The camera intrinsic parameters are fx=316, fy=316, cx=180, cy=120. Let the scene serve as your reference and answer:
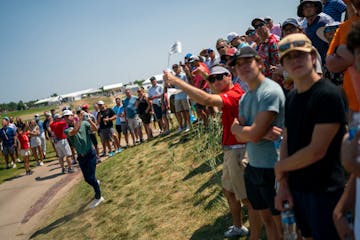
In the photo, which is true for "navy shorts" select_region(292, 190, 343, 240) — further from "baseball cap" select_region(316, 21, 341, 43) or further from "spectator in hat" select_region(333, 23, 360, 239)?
"baseball cap" select_region(316, 21, 341, 43)

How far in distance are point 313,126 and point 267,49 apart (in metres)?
3.34

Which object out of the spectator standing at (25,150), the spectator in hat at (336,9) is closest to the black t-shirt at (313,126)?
the spectator in hat at (336,9)

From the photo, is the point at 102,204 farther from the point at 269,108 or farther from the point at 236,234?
the point at 269,108

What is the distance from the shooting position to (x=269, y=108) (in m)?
2.51

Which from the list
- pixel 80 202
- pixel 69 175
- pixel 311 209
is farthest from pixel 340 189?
pixel 69 175

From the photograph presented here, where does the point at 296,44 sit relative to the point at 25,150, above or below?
above

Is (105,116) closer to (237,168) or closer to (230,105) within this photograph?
(237,168)

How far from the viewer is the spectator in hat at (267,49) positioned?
5008 mm

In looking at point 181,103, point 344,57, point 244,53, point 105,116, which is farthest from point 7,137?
point 344,57

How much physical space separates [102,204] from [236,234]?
4269mm

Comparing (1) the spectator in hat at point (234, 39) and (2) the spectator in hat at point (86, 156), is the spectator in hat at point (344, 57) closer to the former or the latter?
(1) the spectator in hat at point (234, 39)

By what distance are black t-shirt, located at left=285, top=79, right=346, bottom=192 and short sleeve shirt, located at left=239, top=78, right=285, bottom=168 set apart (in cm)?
27

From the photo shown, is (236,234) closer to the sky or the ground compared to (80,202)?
closer to the sky

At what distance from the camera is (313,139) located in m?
2.02
